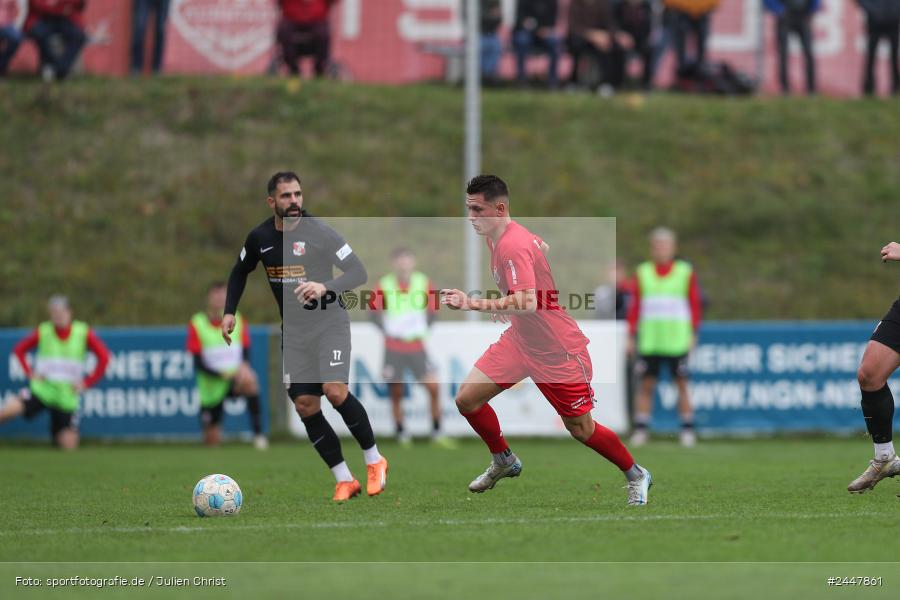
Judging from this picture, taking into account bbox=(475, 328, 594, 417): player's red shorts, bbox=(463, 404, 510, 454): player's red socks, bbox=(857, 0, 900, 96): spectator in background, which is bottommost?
bbox=(463, 404, 510, 454): player's red socks

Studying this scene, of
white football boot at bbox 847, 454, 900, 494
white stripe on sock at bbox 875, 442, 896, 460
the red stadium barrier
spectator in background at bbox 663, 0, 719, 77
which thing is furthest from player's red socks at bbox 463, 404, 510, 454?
spectator in background at bbox 663, 0, 719, 77

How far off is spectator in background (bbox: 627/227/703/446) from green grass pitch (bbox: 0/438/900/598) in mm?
3740

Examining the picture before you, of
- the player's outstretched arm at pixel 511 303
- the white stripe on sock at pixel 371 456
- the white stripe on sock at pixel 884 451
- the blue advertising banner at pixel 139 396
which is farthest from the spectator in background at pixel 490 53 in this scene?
the player's outstretched arm at pixel 511 303

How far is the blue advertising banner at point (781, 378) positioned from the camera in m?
17.9

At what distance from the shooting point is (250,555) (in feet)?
22.9

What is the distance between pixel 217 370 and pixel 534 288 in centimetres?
931

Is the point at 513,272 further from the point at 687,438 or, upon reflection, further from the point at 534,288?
the point at 687,438

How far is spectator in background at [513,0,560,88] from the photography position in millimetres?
25266

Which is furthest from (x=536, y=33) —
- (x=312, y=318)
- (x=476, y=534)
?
(x=476, y=534)

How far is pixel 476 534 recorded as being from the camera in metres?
7.62

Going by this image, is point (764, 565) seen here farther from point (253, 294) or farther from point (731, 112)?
point (731, 112)

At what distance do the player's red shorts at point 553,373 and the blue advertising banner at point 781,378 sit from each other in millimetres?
9056

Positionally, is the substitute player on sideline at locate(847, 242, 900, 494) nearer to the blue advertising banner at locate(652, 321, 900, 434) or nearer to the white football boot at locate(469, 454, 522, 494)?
the white football boot at locate(469, 454, 522, 494)

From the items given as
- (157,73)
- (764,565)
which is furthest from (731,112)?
(764,565)
